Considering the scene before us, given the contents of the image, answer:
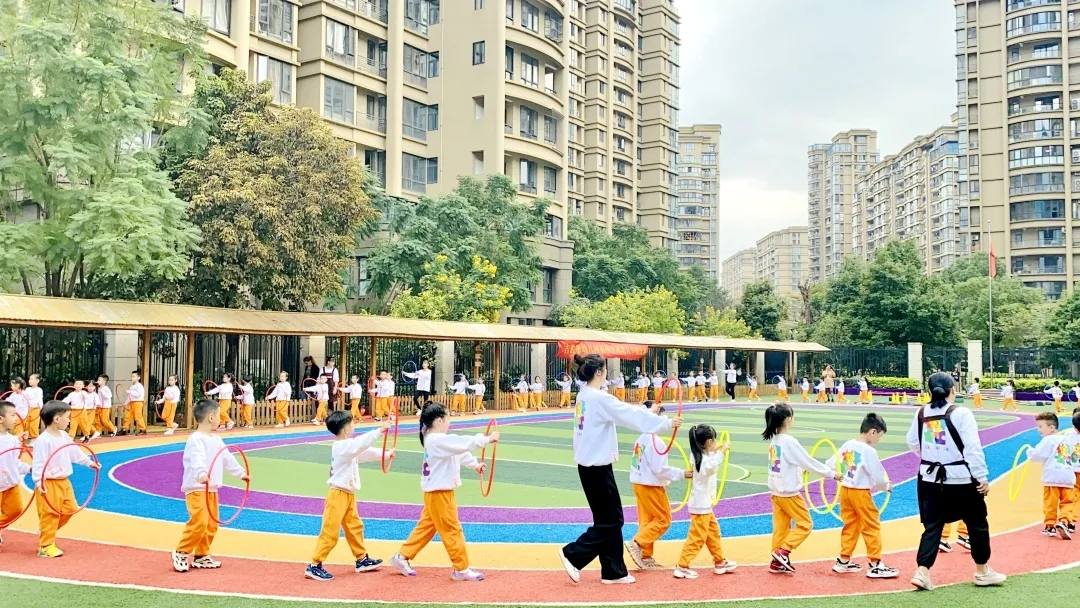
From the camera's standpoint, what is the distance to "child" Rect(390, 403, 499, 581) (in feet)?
26.5

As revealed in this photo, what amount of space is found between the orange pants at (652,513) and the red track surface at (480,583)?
35cm

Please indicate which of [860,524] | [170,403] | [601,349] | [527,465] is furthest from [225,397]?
[860,524]

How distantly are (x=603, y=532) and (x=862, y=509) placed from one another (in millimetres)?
2517

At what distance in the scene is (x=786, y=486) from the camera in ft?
27.8

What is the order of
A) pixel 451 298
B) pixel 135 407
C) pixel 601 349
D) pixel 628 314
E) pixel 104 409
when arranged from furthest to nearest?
pixel 628 314, pixel 601 349, pixel 451 298, pixel 135 407, pixel 104 409

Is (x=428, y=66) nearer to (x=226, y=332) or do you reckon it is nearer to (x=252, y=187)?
(x=252, y=187)

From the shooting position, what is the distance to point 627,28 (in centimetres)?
9306

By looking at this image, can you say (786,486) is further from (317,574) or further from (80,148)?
(80,148)

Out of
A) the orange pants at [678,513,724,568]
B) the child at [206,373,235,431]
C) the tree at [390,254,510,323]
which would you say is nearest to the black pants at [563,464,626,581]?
the orange pants at [678,513,724,568]

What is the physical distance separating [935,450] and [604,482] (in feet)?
9.82

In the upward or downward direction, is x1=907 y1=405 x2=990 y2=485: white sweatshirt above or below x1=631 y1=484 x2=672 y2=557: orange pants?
above

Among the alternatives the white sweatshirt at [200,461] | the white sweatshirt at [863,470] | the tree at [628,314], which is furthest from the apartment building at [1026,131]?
the white sweatshirt at [200,461]

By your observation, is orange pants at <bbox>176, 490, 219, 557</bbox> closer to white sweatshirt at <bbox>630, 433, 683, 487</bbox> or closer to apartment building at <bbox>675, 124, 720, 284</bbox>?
white sweatshirt at <bbox>630, 433, 683, 487</bbox>

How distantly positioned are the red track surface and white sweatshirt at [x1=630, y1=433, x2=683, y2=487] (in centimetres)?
89
